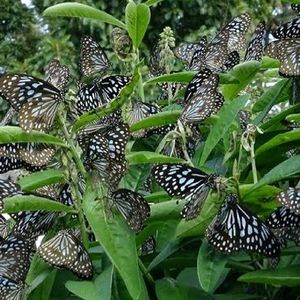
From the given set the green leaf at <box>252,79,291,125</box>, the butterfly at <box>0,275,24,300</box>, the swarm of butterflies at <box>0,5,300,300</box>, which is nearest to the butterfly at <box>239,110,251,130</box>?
the green leaf at <box>252,79,291,125</box>

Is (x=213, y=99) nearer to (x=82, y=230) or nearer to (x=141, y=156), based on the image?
(x=141, y=156)

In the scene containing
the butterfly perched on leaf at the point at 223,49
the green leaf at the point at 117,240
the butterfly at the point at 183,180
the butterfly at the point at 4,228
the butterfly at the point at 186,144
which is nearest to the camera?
the green leaf at the point at 117,240

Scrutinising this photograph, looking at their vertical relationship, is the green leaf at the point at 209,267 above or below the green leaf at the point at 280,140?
below

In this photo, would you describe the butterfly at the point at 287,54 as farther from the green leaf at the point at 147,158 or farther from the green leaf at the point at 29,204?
the green leaf at the point at 29,204

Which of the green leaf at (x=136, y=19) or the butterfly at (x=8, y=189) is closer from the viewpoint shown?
the butterfly at (x=8, y=189)

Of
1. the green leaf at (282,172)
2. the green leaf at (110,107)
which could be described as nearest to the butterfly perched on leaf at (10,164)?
the green leaf at (110,107)

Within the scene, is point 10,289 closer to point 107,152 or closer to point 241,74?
point 107,152
